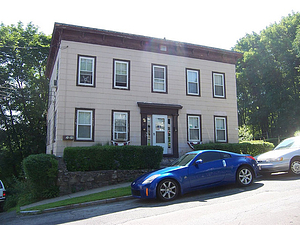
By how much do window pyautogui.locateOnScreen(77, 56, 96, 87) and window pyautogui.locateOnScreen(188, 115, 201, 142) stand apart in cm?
639

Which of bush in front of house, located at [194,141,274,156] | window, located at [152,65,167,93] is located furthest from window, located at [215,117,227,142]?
window, located at [152,65,167,93]

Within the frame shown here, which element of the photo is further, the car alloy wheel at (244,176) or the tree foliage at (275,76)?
the tree foliage at (275,76)

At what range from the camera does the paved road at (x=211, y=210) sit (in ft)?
19.9

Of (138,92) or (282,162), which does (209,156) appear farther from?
(138,92)

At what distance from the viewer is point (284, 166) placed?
10.8 m

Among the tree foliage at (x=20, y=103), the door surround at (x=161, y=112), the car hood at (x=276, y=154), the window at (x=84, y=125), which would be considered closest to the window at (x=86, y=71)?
the window at (x=84, y=125)

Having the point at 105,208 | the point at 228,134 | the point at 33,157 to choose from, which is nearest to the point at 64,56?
the point at 33,157

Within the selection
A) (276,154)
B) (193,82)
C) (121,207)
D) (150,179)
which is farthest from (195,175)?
(193,82)

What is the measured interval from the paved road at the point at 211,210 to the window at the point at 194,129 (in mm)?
8081

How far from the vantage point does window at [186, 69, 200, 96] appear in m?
18.1

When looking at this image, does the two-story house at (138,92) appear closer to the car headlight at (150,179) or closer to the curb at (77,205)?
the curb at (77,205)

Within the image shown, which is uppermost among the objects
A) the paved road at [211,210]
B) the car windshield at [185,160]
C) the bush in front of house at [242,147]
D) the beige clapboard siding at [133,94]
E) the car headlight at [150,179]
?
the beige clapboard siding at [133,94]

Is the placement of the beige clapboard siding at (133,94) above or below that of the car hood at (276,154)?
above

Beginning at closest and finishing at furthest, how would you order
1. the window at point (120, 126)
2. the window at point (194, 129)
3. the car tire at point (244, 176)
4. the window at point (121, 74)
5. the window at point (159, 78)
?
the car tire at point (244, 176) → the window at point (120, 126) → the window at point (121, 74) → the window at point (159, 78) → the window at point (194, 129)
